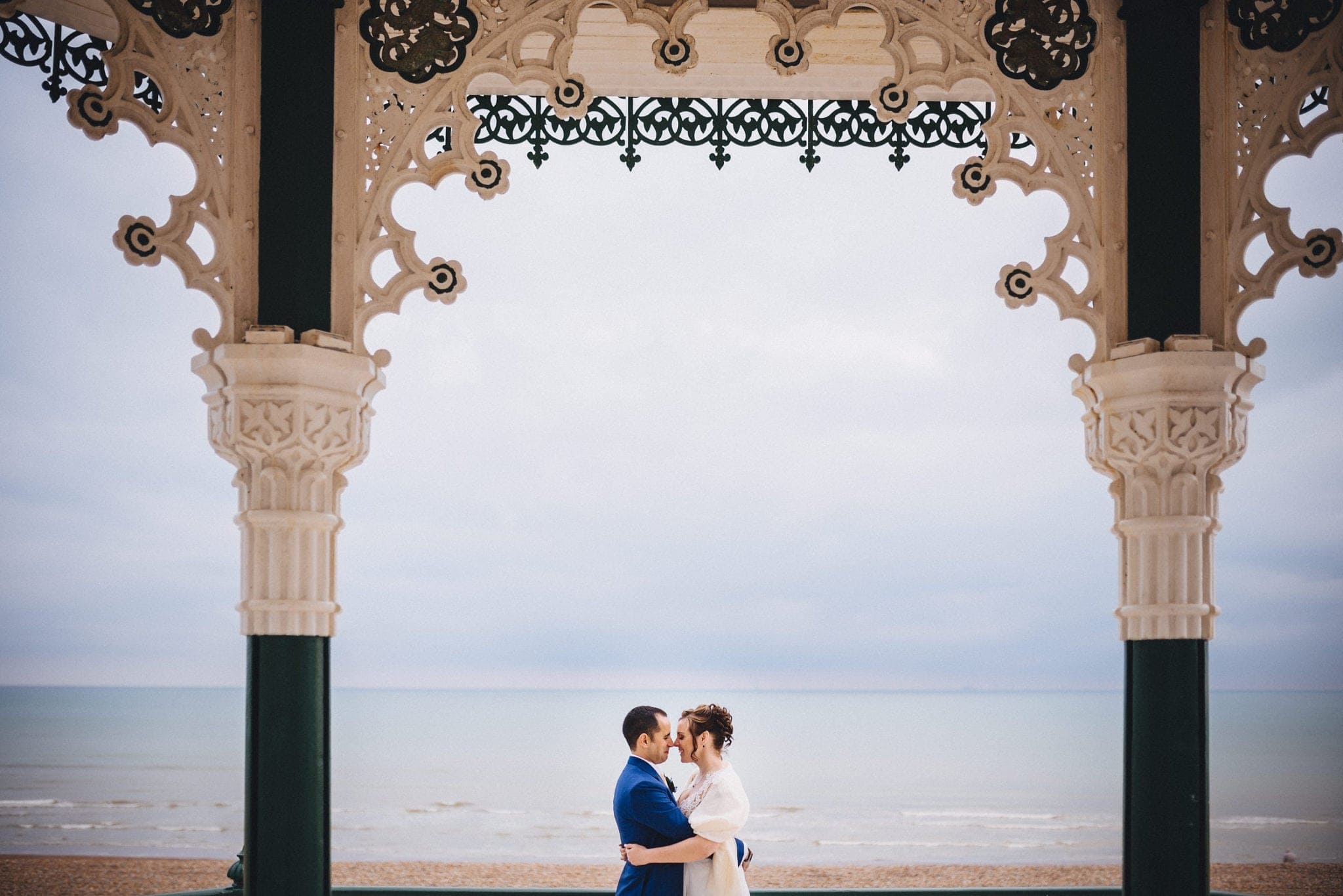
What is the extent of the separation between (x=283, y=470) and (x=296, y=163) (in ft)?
2.67

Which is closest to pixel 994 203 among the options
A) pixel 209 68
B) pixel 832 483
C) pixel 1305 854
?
pixel 832 483

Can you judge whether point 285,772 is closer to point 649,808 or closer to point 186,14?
point 649,808

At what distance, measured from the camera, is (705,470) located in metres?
36.3

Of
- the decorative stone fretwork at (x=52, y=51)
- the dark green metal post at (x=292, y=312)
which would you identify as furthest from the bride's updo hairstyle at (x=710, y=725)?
the decorative stone fretwork at (x=52, y=51)

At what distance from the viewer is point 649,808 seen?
12.1ft

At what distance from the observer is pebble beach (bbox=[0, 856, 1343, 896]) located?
670 inches

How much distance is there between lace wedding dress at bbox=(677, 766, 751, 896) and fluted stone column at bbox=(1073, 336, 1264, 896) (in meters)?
1.01

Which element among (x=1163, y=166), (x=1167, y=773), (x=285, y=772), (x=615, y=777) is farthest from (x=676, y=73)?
(x=615, y=777)

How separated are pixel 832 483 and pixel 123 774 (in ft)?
56.2

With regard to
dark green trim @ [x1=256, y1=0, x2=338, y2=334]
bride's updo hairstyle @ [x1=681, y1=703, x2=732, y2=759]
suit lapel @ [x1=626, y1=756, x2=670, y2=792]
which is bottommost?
suit lapel @ [x1=626, y1=756, x2=670, y2=792]

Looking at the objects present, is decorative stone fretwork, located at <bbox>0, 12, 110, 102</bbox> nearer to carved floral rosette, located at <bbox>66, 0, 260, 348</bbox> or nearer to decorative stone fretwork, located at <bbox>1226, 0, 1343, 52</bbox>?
carved floral rosette, located at <bbox>66, 0, 260, 348</bbox>

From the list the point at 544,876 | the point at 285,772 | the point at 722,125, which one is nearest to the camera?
the point at 285,772

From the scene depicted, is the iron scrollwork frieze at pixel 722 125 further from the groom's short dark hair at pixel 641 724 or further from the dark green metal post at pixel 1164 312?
the groom's short dark hair at pixel 641 724

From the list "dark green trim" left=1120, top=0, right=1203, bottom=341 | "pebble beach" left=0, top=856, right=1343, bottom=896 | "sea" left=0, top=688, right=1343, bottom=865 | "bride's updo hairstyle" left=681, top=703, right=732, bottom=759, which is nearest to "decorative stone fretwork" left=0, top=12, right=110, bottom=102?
"bride's updo hairstyle" left=681, top=703, right=732, bottom=759
